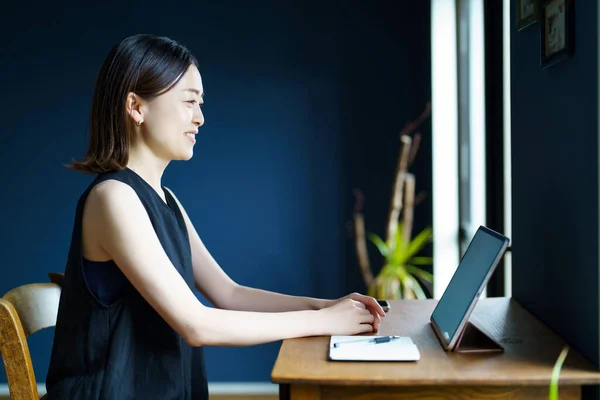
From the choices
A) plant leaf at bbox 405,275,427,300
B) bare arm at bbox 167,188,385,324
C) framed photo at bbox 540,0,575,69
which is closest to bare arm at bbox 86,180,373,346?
bare arm at bbox 167,188,385,324

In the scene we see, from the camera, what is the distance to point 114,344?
1582mm

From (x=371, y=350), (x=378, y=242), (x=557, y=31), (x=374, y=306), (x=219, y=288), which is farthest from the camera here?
(x=378, y=242)

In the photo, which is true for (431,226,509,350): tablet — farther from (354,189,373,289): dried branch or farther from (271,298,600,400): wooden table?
(354,189,373,289): dried branch

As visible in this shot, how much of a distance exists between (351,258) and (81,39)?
186cm

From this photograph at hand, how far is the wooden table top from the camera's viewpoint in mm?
1269

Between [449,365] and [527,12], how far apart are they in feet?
2.95

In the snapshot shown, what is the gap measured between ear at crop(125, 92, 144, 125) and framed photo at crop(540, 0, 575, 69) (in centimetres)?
93

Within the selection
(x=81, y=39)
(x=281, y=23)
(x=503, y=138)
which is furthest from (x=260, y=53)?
(x=503, y=138)

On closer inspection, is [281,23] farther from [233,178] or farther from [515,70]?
[515,70]

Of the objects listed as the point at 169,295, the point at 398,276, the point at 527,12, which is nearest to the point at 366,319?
the point at 169,295

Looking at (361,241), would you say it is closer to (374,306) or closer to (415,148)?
(415,148)

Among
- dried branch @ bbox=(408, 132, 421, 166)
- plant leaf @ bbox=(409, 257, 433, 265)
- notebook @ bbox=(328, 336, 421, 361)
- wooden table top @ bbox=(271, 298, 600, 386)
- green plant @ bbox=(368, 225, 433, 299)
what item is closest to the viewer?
wooden table top @ bbox=(271, 298, 600, 386)

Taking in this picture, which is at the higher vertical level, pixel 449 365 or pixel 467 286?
pixel 467 286

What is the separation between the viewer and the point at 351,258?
3.88m
